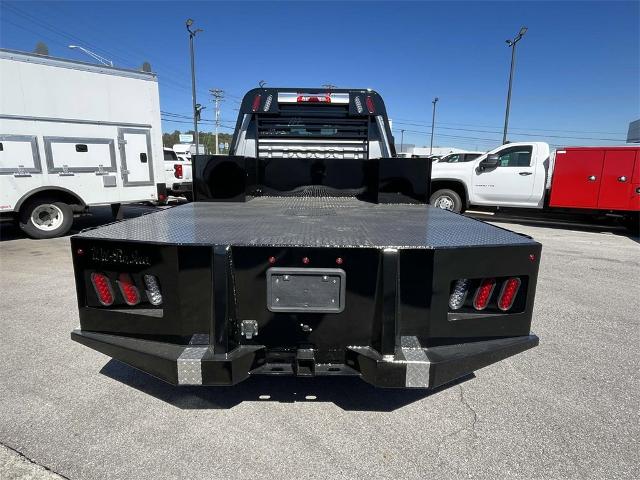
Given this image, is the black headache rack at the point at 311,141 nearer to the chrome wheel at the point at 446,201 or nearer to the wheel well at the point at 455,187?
the chrome wheel at the point at 446,201

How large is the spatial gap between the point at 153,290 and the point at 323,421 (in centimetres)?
135

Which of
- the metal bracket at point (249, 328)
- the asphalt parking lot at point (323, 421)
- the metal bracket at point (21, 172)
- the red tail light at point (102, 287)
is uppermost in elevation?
the metal bracket at point (21, 172)

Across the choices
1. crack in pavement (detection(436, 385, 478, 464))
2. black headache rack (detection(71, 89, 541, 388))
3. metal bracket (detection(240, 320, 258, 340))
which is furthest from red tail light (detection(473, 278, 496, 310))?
metal bracket (detection(240, 320, 258, 340))

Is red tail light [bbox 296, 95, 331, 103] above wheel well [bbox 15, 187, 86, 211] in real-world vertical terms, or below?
above

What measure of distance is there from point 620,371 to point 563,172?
8.53m

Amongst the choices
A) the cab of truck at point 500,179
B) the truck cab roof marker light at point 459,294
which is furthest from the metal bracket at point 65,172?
the cab of truck at point 500,179

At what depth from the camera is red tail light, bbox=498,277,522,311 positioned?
2.31m

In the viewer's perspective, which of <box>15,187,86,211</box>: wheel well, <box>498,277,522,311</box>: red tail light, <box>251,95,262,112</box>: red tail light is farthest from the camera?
<box>15,187,86,211</box>: wheel well

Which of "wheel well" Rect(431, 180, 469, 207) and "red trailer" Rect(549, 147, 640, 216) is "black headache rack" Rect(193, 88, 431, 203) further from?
"red trailer" Rect(549, 147, 640, 216)

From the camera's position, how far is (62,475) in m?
1.99

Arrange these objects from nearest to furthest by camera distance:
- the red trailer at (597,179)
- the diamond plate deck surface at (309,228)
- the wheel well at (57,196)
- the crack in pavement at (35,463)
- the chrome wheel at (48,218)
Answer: the crack in pavement at (35,463), the diamond plate deck surface at (309,228), the wheel well at (57,196), the chrome wheel at (48,218), the red trailer at (597,179)

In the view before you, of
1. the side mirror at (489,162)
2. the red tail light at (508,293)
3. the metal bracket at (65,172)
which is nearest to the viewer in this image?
the red tail light at (508,293)

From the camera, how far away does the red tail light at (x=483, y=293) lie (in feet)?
7.49

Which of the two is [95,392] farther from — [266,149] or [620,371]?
[620,371]
